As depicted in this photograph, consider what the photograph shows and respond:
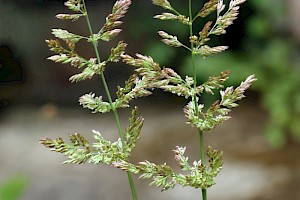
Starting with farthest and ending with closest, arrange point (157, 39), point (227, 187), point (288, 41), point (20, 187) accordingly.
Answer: point (157, 39) < point (288, 41) < point (227, 187) < point (20, 187)

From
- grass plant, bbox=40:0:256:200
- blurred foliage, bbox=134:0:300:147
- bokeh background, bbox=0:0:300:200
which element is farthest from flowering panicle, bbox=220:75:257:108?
blurred foliage, bbox=134:0:300:147

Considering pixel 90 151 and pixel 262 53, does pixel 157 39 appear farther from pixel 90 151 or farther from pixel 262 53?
pixel 90 151

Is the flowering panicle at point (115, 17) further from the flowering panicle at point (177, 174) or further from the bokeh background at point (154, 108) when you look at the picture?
the bokeh background at point (154, 108)

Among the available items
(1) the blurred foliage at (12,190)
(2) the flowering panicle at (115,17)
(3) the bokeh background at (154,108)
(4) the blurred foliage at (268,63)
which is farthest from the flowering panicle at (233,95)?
(4) the blurred foliage at (268,63)

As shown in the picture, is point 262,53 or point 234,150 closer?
point 234,150

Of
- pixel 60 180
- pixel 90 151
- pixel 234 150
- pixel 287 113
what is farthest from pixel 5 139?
pixel 90 151

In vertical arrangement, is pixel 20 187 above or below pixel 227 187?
above

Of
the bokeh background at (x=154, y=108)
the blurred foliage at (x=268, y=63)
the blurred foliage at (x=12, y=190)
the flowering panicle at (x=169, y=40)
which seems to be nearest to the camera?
the flowering panicle at (x=169, y=40)

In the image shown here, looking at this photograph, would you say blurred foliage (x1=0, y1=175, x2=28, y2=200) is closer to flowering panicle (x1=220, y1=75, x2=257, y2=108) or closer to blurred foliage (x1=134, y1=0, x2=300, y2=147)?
flowering panicle (x1=220, y1=75, x2=257, y2=108)

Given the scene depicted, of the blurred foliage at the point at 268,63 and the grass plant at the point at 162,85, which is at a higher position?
the grass plant at the point at 162,85
